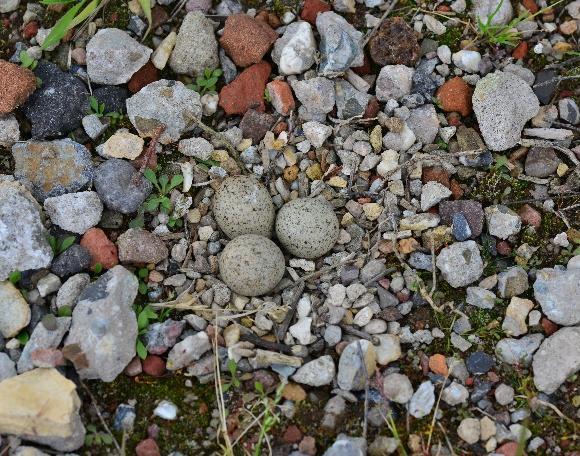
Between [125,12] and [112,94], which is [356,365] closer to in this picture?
[112,94]

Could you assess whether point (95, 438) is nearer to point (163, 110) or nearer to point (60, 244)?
point (60, 244)

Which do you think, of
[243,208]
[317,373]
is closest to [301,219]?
[243,208]

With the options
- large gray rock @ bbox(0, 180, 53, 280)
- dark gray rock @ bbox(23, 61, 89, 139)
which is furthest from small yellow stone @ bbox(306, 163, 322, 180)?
large gray rock @ bbox(0, 180, 53, 280)

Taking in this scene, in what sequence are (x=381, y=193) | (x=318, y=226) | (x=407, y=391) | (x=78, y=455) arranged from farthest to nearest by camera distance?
(x=381, y=193) < (x=318, y=226) < (x=407, y=391) < (x=78, y=455)

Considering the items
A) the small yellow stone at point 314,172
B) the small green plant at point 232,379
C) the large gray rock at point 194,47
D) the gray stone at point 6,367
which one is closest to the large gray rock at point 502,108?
the small yellow stone at point 314,172

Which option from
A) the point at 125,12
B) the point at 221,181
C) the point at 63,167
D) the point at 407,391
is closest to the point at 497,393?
the point at 407,391

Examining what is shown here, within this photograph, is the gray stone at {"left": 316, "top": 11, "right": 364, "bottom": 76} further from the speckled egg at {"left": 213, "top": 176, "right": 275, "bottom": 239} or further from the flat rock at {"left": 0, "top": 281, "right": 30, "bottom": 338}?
the flat rock at {"left": 0, "top": 281, "right": 30, "bottom": 338}
